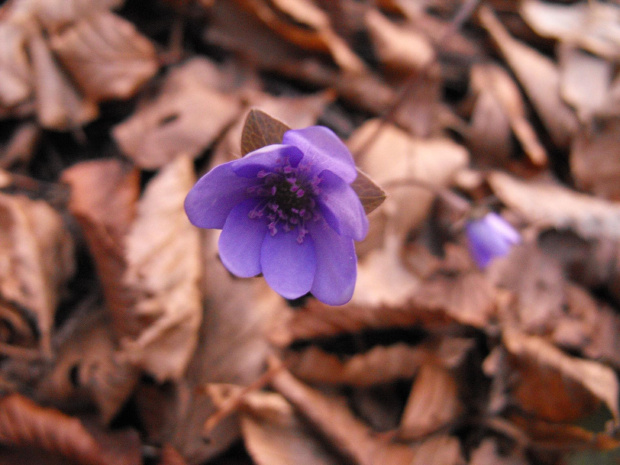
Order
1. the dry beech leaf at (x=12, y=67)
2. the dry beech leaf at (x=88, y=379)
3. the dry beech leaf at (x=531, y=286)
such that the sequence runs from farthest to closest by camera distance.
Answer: the dry beech leaf at (x=531, y=286) < the dry beech leaf at (x=12, y=67) < the dry beech leaf at (x=88, y=379)

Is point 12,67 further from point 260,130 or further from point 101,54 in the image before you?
point 260,130

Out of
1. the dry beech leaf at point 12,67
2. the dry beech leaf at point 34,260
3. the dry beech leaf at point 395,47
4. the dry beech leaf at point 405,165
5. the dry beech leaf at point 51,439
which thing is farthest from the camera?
the dry beech leaf at point 395,47

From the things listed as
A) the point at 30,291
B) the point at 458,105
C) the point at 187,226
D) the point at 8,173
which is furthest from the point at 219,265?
the point at 458,105

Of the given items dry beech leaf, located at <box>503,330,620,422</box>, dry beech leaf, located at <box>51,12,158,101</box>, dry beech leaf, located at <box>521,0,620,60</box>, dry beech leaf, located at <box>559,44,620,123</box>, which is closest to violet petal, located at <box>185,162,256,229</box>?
dry beech leaf, located at <box>51,12,158,101</box>

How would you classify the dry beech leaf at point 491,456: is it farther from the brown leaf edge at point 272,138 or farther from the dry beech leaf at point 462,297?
the brown leaf edge at point 272,138

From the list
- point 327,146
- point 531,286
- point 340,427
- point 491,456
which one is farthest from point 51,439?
point 531,286

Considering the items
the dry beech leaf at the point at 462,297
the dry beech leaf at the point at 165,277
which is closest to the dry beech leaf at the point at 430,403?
the dry beech leaf at the point at 462,297
